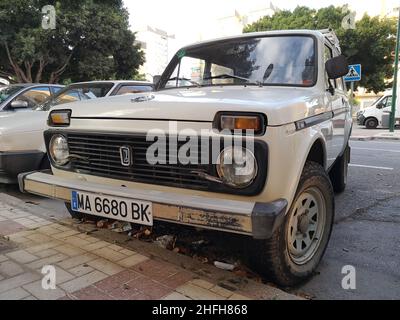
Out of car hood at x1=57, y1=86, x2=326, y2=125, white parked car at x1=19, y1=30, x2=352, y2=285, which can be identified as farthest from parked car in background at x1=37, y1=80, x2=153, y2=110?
car hood at x1=57, y1=86, x2=326, y2=125

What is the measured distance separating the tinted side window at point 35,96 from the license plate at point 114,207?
3874 millimetres

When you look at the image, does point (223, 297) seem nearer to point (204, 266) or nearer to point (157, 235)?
point (204, 266)

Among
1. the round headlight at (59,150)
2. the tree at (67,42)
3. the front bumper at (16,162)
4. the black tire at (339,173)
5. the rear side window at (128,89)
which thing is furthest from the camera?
the tree at (67,42)

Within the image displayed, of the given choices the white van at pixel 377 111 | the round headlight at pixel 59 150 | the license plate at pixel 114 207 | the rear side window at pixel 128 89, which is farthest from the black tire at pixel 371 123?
the license plate at pixel 114 207

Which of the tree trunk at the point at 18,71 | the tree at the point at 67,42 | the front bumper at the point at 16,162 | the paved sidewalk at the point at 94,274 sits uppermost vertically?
the tree at the point at 67,42

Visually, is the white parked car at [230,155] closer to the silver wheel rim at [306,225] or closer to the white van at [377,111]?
the silver wheel rim at [306,225]

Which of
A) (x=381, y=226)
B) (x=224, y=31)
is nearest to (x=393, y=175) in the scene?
(x=381, y=226)

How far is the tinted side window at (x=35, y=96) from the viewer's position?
20.3ft

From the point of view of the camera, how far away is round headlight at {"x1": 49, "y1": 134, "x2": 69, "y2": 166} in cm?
329

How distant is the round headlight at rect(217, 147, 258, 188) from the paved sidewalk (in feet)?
2.41

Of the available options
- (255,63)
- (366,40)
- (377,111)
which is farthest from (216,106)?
(366,40)

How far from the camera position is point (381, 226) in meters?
4.15

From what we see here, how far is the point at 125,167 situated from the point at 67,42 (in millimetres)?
15037

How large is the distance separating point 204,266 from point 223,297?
54 centimetres
